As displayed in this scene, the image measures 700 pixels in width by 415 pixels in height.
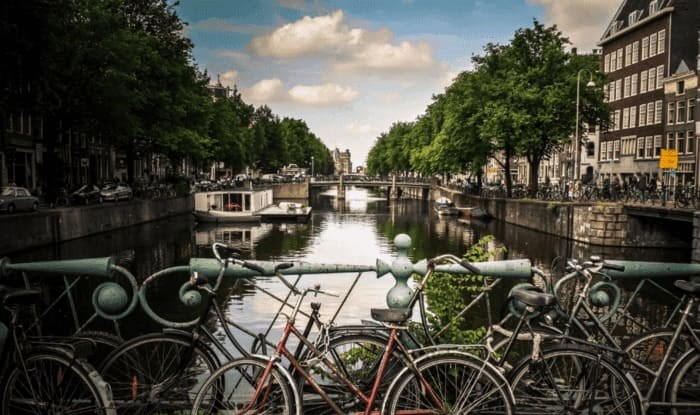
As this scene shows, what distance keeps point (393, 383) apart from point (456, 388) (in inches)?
17.9

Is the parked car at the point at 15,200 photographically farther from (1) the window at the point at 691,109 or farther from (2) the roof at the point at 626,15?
(2) the roof at the point at 626,15

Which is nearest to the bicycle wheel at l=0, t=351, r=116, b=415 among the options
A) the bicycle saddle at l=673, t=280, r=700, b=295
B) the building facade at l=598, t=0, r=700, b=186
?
the bicycle saddle at l=673, t=280, r=700, b=295

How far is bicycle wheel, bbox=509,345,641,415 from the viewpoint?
4438mm

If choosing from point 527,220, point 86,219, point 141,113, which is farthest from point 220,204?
point 527,220

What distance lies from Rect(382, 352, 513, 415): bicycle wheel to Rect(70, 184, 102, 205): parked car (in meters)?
42.6

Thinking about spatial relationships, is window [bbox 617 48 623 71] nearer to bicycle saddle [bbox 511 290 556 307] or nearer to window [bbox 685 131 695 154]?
window [bbox 685 131 695 154]

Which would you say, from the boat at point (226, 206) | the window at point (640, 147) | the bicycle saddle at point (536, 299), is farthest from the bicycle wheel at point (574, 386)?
the window at point (640, 147)

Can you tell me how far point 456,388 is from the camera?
4.41 m

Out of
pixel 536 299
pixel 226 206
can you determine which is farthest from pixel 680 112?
pixel 536 299

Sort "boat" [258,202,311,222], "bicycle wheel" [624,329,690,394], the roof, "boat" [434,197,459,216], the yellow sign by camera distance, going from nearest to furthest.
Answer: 1. "bicycle wheel" [624,329,690,394]
2. the yellow sign
3. "boat" [258,202,311,222]
4. the roof
5. "boat" [434,197,459,216]

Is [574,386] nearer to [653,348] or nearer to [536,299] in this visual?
[536,299]

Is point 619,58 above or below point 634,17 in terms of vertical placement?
below

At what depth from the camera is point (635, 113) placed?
63.2 metres

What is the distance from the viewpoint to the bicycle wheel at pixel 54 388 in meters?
4.30
